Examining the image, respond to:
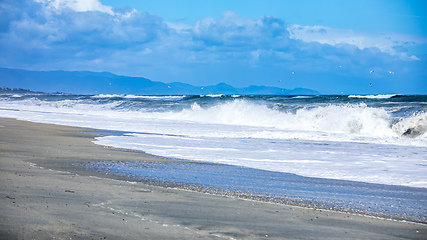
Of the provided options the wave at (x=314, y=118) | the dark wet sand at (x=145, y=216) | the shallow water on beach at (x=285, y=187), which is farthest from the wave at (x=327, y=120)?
the dark wet sand at (x=145, y=216)

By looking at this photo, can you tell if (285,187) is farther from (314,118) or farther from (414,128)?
(314,118)

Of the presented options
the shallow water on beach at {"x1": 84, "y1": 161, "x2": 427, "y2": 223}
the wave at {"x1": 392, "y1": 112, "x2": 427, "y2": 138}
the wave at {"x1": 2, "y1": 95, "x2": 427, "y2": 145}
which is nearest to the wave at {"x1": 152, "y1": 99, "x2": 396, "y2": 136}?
the wave at {"x1": 2, "y1": 95, "x2": 427, "y2": 145}

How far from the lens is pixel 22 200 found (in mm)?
4852

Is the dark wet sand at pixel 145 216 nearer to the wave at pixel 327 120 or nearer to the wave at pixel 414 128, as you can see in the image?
the wave at pixel 327 120

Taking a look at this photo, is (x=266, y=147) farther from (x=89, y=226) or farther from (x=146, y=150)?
(x=89, y=226)

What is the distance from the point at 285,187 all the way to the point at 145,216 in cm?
329

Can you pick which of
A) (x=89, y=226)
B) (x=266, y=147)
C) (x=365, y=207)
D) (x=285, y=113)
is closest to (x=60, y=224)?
(x=89, y=226)

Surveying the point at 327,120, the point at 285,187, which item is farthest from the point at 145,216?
the point at 327,120

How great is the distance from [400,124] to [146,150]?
1452 cm

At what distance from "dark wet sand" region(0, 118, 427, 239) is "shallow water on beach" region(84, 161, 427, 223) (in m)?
0.56

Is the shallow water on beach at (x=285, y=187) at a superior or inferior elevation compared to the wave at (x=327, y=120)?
inferior

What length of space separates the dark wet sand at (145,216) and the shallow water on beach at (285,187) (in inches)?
22.2

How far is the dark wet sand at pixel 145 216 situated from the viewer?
13.1ft

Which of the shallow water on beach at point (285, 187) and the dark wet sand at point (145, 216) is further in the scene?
the shallow water on beach at point (285, 187)
